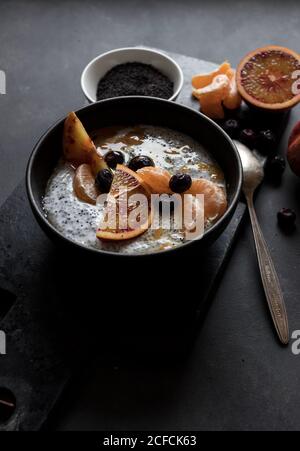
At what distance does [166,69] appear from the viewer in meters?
2.60

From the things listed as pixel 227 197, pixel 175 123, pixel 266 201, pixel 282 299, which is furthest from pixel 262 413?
pixel 175 123

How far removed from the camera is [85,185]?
6.53 feet

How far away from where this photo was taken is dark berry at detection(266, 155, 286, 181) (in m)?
2.36

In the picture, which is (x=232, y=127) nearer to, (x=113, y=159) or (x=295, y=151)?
(x=295, y=151)

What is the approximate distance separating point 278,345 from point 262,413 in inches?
9.2

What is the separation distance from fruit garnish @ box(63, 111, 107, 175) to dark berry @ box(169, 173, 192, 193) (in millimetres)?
256

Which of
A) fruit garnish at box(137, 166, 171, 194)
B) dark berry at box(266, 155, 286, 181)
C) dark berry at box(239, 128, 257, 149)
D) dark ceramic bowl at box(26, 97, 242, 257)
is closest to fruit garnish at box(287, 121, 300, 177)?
dark berry at box(266, 155, 286, 181)

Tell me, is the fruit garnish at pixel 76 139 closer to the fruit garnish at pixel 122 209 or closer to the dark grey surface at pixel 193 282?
the fruit garnish at pixel 122 209

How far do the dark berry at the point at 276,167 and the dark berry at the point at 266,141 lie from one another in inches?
1.8

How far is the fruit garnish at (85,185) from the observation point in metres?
1.97

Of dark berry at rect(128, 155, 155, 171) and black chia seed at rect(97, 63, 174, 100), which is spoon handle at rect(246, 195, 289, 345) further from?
black chia seed at rect(97, 63, 174, 100)

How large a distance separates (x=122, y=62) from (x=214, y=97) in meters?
0.47

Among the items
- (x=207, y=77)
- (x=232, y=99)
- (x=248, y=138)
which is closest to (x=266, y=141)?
(x=248, y=138)
